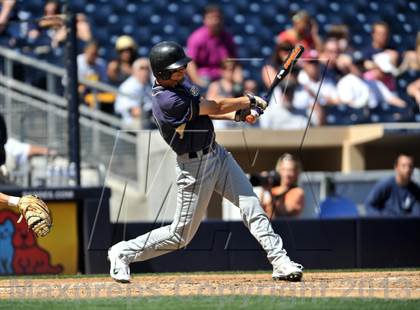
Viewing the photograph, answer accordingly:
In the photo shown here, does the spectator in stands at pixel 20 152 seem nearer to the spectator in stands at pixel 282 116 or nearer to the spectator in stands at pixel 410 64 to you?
the spectator in stands at pixel 282 116

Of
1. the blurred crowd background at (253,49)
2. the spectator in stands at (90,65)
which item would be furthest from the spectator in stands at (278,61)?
the spectator in stands at (90,65)

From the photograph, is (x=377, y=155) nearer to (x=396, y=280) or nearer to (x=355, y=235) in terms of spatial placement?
(x=355, y=235)

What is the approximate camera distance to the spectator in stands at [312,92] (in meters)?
12.1

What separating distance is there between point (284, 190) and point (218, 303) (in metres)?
4.15

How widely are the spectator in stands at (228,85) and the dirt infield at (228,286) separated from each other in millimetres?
3542

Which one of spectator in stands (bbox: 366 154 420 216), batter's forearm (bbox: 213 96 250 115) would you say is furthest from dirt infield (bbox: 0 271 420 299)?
spectator in stands (bbox: 366 154 420 216)

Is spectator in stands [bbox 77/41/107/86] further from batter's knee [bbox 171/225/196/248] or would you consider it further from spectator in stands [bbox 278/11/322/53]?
batter's knee [bbox 171/225/196/248]

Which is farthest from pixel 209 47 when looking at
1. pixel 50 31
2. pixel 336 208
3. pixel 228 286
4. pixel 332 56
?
pixel 228 286

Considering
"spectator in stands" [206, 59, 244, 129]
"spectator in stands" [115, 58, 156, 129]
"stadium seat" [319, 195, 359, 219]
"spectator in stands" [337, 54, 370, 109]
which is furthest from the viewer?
"spectator in stands" [337, 54, 370, 109]

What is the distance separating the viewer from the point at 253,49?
47.0 ft

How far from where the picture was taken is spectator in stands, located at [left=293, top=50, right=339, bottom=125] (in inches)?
476

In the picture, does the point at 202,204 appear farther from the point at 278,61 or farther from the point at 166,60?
the point at 278,61

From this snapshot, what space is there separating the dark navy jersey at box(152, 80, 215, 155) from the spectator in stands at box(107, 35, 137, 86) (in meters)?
5.44

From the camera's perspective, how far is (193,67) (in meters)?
12.6
